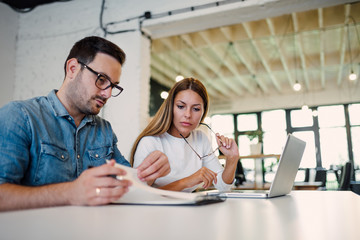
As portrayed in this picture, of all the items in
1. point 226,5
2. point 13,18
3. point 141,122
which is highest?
point 13,18

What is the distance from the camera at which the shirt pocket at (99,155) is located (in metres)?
1.45

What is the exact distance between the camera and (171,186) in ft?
5.29

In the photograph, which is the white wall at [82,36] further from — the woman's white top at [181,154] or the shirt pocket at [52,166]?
the shirt pocket at [52,166]

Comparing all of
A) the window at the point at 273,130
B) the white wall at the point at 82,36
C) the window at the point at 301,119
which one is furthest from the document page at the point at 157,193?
the window at the point at 301,119

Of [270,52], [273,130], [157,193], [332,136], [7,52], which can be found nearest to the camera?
[157,193]

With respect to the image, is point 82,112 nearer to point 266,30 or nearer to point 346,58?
point 266,30

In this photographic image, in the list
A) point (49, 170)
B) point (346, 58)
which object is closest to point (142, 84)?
point (49, 170)

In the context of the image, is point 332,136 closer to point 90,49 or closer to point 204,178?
point 204,178

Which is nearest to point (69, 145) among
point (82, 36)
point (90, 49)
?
point (90, 49)

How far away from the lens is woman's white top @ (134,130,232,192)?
1.83m

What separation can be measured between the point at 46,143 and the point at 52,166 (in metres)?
0.10

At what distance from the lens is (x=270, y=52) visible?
6895 mm

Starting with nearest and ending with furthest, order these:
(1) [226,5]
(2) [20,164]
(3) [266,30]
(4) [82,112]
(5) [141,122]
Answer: (2) [20,164] < (4) [82,112] < (1) [226,5] < (5) [141,122] < (3) [266,30]

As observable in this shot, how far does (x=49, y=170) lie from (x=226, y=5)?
2754 millimetres
